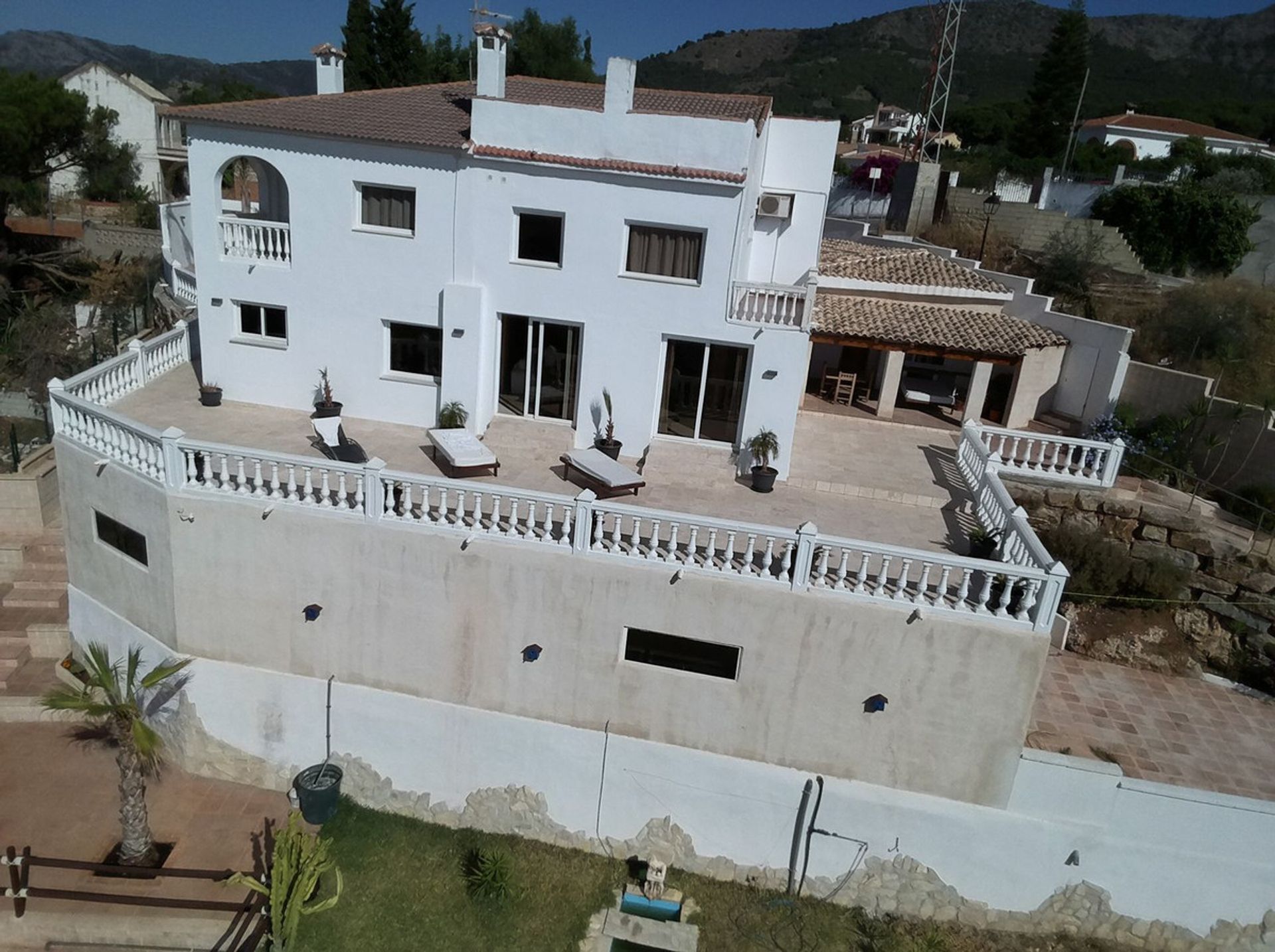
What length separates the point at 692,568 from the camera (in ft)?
40.7

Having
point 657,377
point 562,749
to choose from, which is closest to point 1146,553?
point 657,377

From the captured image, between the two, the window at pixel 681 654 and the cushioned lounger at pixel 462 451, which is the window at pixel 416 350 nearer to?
the cushioned lounger at pixel 462 451

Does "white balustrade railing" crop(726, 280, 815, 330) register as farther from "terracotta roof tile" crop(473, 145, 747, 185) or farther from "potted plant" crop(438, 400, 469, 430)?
"potted plant" crop(438, 400, 469, 430)

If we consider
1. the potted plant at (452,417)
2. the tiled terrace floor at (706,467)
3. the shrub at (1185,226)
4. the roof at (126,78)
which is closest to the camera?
the tiled terrace floor at (706,467)

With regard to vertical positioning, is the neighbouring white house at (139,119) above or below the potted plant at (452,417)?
above

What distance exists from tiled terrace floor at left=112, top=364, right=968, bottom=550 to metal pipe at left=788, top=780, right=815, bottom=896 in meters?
4.31

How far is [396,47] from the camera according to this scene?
1950 inches

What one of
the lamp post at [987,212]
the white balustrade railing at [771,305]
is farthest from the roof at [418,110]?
the lamp post at [987,212]

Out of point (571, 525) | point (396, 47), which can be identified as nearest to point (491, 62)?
point (571, 525)

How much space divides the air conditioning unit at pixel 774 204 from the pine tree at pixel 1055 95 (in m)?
41.2

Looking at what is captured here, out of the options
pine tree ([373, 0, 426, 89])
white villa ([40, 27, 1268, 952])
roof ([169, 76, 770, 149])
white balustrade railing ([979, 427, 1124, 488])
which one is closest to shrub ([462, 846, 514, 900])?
white villa ([40, 27, 1268, 952])

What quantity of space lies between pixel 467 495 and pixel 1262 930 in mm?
14626

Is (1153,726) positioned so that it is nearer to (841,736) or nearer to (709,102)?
(841,736)

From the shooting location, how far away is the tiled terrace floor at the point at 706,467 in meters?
14.8
